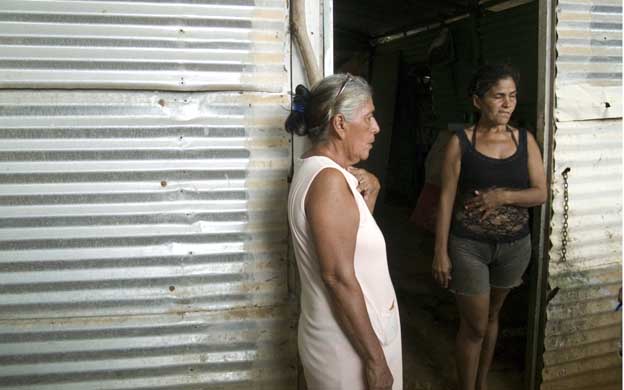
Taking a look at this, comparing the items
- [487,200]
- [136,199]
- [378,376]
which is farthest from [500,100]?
[136,199]

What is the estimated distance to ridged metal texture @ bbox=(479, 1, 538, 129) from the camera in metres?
5.98

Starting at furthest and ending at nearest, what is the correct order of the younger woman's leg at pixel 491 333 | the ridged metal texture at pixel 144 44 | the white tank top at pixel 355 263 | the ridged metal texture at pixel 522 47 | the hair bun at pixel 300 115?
the ridged metal texture at pixel 522 47, the younger woman's leg at pixel 491 333, the ridged metal texture at pixel 144 44, the hair bun at pixel 300 115, the white tank top at pixel 355 263

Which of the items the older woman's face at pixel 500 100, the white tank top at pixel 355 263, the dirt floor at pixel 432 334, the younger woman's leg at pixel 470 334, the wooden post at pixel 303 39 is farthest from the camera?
the dirt floor at pixel 432 334

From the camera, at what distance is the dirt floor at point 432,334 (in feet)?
13.0

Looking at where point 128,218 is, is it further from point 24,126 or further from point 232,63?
point 232,63

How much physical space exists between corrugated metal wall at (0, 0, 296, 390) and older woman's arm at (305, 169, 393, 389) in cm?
81

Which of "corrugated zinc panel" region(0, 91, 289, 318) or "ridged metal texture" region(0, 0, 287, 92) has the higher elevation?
"ridged metal texture" region(0, 0, 287, 92)

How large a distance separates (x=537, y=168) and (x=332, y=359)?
182 centimetres

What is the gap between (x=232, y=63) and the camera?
8.56 feet

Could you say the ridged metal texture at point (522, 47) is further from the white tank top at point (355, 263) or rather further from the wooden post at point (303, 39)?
the white tank top at point (355, 263)

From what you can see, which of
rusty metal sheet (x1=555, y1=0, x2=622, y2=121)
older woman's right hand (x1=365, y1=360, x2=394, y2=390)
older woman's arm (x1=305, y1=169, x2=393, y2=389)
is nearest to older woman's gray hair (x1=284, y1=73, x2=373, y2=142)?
older woman's arm (x1=305, y1=169, x2=393, y2=389)

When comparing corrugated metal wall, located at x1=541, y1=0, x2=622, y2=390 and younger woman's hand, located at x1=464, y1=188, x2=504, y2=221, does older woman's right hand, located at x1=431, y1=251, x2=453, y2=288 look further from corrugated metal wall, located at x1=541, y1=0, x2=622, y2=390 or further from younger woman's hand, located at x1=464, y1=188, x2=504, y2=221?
corrugated metal wall, located at x1=541, y1=0, x2=622, y2=390

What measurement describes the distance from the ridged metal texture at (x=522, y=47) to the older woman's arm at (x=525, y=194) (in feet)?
10.8

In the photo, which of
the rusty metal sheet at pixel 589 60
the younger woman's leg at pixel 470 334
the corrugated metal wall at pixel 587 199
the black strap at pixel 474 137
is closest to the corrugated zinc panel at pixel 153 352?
the younger woman's leg at pixel 470 334
